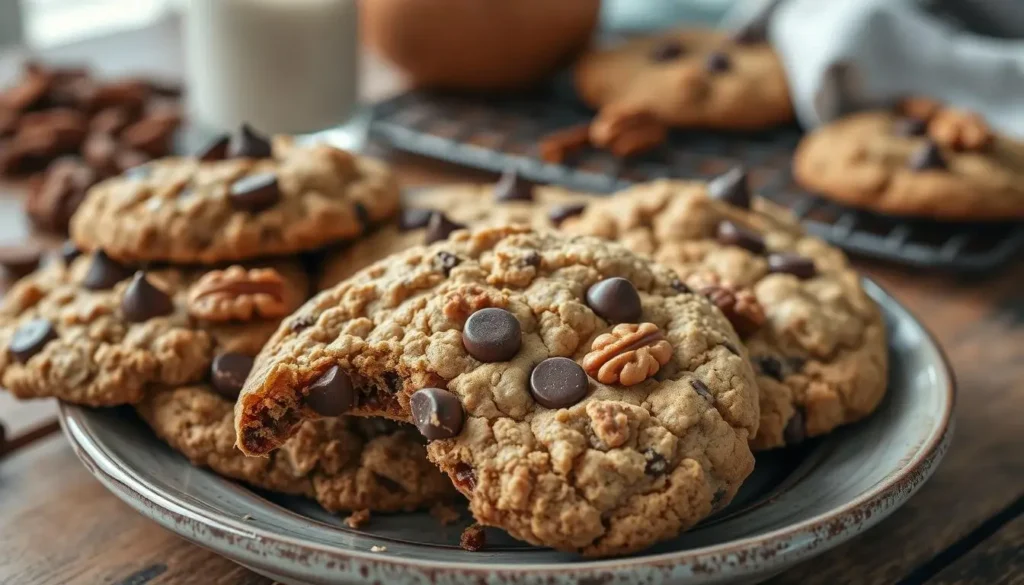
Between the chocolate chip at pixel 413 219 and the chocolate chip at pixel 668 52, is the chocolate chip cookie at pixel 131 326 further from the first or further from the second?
the chocolate chip at pixel 668 52

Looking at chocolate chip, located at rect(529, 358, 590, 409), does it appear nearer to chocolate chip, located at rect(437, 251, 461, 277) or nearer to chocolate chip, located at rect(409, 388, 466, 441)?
chocolate chip, located at rect(409, 388, 466, 441)

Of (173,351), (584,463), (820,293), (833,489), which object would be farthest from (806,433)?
(173,351)

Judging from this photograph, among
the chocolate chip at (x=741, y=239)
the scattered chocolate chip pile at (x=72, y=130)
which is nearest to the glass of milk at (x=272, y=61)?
the scattered chocolate chip pile at (x=72, y=130)

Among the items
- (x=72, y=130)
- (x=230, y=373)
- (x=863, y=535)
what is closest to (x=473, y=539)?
(x=230, y=373)

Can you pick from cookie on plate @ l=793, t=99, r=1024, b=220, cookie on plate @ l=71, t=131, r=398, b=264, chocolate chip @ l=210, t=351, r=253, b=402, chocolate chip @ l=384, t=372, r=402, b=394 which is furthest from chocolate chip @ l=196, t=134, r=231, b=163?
cookie on plate @ l=793, t=99, r=1024, b=220

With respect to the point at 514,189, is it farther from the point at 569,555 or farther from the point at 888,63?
the point at 888,63

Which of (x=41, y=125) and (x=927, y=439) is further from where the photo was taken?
(x=41, y=125)

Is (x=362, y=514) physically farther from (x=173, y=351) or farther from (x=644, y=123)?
(x=644, y=123)
